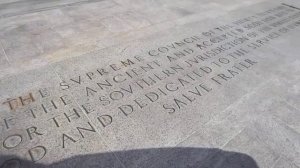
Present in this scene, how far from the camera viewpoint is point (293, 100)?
582 cm

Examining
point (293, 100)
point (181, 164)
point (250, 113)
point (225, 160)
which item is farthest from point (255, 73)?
point (181, 164)

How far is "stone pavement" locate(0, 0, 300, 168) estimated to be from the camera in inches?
171

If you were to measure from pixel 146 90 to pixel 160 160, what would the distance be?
1865 millimetres

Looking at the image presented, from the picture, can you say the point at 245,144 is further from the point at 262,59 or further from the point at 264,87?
the point at 262,59

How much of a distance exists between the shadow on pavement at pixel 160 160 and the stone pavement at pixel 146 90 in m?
0.02

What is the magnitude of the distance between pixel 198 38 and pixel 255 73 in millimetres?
2259

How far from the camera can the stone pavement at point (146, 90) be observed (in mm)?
4344

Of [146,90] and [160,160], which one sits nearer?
[160,160]

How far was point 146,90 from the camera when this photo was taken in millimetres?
5652

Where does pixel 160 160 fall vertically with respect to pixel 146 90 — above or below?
below

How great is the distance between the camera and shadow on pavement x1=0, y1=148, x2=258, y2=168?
4.02 m

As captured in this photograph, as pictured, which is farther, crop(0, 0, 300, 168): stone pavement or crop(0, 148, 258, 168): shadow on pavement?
crop(0, 0, 300, 168): stone pavement

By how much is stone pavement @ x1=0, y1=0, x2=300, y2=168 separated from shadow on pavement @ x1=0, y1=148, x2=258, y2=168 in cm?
2

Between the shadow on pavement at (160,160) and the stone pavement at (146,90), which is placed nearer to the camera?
the shadow on pavement at (160,160)
